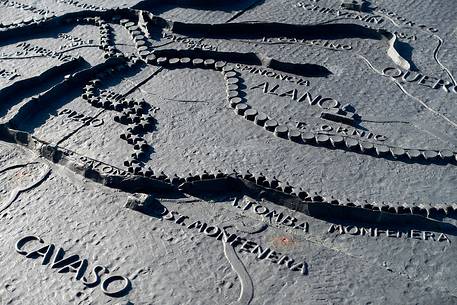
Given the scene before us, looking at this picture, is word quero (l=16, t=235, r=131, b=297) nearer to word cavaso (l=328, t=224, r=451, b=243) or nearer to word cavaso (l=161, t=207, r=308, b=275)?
word cavaso (l=161, t=207, r=308, b=275)

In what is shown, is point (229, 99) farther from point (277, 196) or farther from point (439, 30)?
point (439, 30)

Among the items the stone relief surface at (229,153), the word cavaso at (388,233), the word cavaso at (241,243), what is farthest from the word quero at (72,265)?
the word cavaso at (388,233)

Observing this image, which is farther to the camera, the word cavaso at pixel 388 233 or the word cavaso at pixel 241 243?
the word cavaso at pixel 388 233

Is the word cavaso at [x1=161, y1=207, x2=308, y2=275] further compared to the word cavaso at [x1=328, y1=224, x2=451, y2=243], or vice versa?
the word cavaso at [x1=328, y1=224, x2=451, y2=243]

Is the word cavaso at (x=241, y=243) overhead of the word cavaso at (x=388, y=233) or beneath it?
beneath

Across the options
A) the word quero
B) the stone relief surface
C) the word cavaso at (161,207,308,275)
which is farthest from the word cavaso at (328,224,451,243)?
the word quero

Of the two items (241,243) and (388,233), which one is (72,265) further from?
(388,233)

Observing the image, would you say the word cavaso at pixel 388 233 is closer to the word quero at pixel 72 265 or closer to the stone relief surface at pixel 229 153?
the stone relief surface at pixel 229 153
